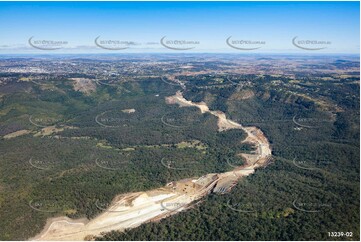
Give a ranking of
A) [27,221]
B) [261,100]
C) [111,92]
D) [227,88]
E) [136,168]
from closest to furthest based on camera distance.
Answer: [27,221] → [136,168] → [261,100] → [227,88] → [111,92]

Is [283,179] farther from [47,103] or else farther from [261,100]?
[47,103]

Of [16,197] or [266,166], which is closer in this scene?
[16,197]

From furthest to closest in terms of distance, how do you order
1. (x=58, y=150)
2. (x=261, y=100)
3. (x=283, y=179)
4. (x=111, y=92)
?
(x=111, y=92) < (x=261, y=100) < (x=58, y=150) < (x=283, y=179)

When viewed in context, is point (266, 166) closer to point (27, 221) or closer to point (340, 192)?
point (340, 192)

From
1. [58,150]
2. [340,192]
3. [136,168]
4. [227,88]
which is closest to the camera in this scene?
[340,192]

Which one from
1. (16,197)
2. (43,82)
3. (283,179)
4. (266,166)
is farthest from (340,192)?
(43,82)

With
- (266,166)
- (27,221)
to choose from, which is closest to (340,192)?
(266,166)
